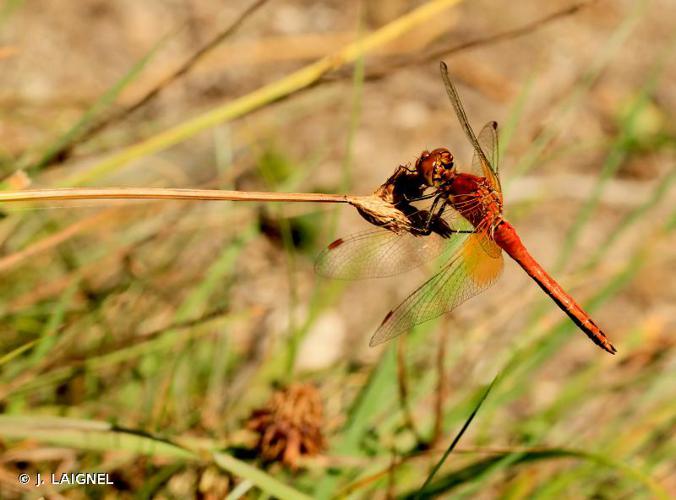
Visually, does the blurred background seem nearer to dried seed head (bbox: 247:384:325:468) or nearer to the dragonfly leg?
dried seed head (bbox: 247:384:325:468)

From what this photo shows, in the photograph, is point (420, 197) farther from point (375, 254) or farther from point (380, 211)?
point (375, 254)

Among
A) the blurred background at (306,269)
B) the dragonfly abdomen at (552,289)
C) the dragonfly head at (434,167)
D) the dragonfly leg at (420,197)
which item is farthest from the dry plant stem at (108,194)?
the dragonfly abdomen at (552,289)

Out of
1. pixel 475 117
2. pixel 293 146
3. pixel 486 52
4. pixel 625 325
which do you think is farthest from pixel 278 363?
pixel 486 52

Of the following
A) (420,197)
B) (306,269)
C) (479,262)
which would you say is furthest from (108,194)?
(306,269)

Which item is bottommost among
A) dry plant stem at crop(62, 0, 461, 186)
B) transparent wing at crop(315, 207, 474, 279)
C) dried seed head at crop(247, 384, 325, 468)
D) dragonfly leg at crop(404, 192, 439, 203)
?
dried seed head at crop(247, 384, 325, 468)

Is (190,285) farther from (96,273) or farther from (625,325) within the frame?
(625,325)

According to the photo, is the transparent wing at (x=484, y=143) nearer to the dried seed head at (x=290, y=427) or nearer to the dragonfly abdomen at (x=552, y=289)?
the dragonfly abdomen at (x=552, y=289)

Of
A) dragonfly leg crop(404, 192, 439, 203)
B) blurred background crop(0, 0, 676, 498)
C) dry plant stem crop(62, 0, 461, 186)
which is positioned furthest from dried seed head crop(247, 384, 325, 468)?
dry plant stem crop(62, 0, 461, 186)
